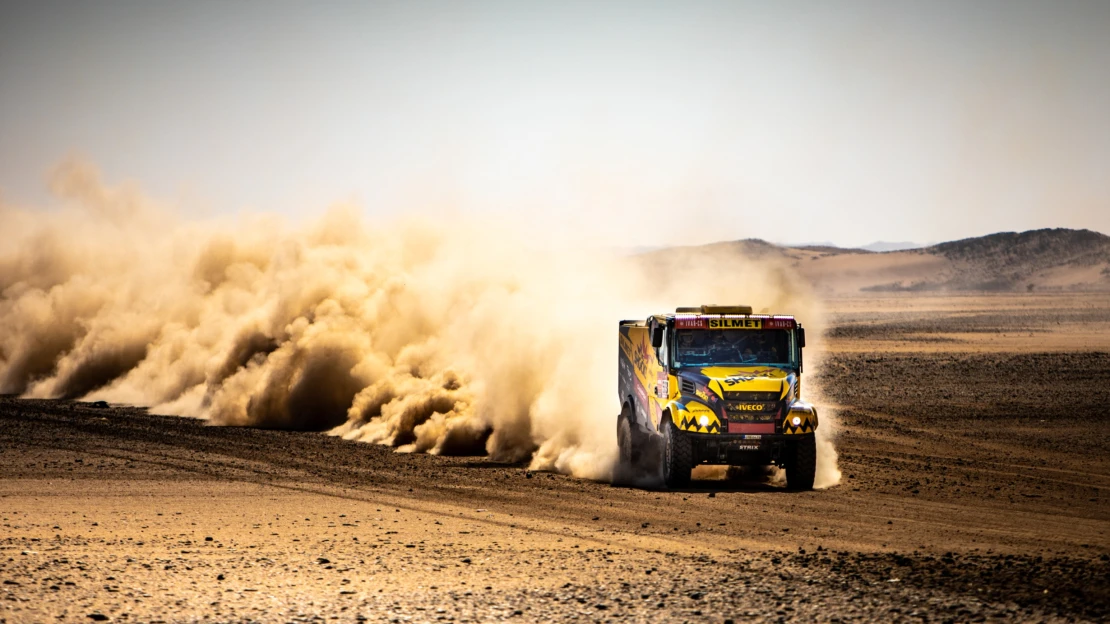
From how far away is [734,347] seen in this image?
21172 mm

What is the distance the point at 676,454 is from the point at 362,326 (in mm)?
18503

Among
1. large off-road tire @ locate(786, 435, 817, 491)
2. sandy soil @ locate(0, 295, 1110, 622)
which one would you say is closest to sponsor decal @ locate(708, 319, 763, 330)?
large off-road tire @ locate(786, 435, 817, 491)

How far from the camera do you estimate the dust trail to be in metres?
27.2

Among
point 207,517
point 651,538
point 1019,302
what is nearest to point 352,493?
point 207,517

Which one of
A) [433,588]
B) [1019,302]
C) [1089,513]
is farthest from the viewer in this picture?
[1019,302]

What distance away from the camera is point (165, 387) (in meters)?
42.8

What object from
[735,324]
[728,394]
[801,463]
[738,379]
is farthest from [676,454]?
[735,324]

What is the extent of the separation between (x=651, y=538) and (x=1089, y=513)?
6.74m

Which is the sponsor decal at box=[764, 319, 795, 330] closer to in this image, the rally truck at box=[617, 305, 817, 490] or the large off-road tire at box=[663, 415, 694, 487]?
the rally truck at box=[617, 305, 817, 490]

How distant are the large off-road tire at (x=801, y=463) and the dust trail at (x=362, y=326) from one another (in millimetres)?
3818

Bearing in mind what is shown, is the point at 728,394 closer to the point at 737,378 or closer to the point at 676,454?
the point at 737,378

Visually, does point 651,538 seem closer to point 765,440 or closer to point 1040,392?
point 765,440

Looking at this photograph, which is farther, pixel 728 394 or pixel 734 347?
pixel 734 347

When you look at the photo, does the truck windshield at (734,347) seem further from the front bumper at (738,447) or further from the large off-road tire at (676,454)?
the front bumper at (738,447)
